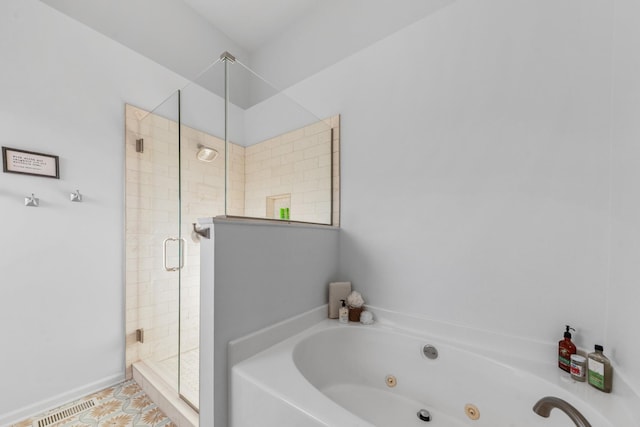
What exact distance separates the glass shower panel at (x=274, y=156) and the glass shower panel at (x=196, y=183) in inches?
2.9

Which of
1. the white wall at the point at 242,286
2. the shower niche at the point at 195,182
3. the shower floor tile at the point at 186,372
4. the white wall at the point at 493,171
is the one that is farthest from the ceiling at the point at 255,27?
the shower floor tile at the point at 186,372

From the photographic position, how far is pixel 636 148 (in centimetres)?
99

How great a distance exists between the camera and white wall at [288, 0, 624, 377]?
1.17m

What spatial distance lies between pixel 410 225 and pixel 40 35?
2.65 meters

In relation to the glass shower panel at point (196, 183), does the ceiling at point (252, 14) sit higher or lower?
higher

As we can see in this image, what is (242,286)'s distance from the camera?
1.28m

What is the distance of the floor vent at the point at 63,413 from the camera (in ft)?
4.75

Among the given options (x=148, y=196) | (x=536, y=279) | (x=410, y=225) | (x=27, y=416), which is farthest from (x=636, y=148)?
(x=27, y=416)

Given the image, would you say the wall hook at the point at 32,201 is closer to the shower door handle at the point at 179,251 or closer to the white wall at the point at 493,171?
the shower door handle at the point at 179,251

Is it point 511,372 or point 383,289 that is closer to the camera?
point 511,372

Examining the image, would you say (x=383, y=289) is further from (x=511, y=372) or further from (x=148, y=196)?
(x=148, y=196)

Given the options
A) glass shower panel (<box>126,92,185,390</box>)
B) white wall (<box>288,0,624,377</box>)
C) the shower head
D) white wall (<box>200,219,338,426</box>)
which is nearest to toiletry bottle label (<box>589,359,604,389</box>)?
white wall (<box>288,0,624,377</box>)

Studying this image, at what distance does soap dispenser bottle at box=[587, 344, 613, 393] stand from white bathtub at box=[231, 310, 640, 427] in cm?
3

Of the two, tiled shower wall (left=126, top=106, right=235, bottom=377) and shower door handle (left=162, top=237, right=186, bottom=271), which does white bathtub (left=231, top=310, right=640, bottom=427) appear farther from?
shower door handle (left=162, top=237, right=186, bottom=271)
